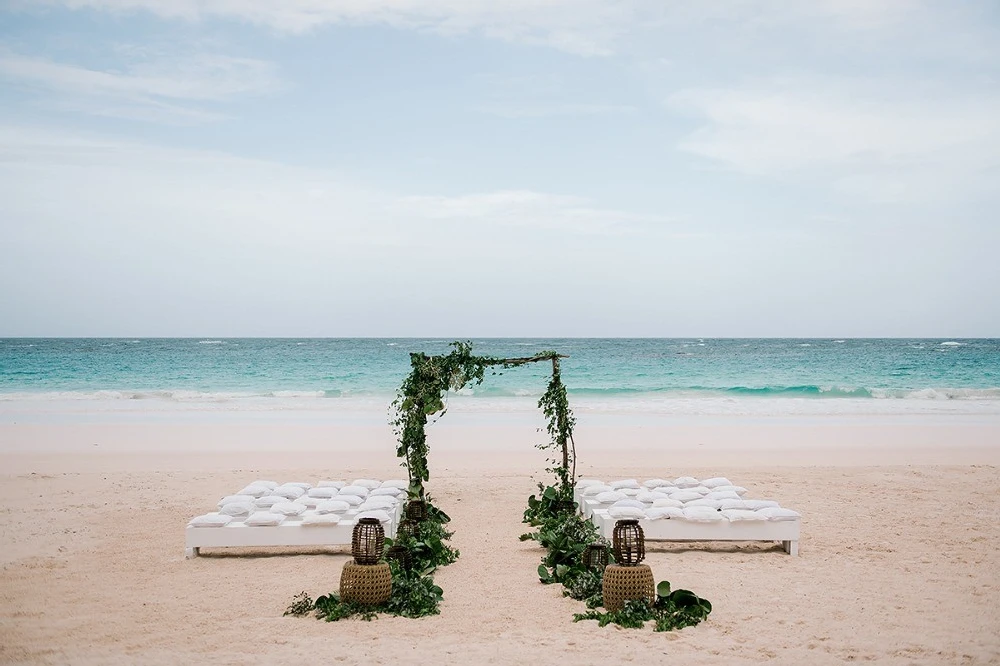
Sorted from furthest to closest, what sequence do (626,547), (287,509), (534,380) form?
(534,380)
(287,509)
(626,547)

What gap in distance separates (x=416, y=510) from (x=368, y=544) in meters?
2.87

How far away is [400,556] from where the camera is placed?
7.57 m

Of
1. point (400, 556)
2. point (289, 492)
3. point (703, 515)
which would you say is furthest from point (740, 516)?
point (289, 492)

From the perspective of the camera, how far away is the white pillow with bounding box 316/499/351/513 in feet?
28.3

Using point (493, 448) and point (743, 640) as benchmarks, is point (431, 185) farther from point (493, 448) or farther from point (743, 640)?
point (743, 640)

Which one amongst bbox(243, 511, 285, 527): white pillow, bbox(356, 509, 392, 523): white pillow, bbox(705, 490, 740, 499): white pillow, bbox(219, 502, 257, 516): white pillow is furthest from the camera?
bbox(705, 490, 740, 499): white pillow

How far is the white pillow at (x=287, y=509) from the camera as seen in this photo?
8.58 metres

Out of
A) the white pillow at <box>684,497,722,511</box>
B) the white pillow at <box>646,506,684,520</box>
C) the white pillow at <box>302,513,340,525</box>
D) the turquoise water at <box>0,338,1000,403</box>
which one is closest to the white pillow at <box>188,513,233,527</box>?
the white pillow at <box>302,513,340,525</box>

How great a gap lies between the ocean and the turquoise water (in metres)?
0.07

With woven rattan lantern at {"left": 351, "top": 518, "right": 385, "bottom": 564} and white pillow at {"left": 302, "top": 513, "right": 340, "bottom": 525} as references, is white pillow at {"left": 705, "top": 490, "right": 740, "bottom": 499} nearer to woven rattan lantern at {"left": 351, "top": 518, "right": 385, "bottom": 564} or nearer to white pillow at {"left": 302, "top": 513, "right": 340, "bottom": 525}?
white pillow at {"left": 302, "top": 513, "right": 340, "bottom": 525}

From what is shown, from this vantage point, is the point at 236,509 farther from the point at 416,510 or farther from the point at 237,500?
the point at 416,510

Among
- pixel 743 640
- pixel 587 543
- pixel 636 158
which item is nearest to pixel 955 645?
pixel 743 640

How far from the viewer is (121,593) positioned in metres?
7.16

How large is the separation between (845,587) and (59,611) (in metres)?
6.57
